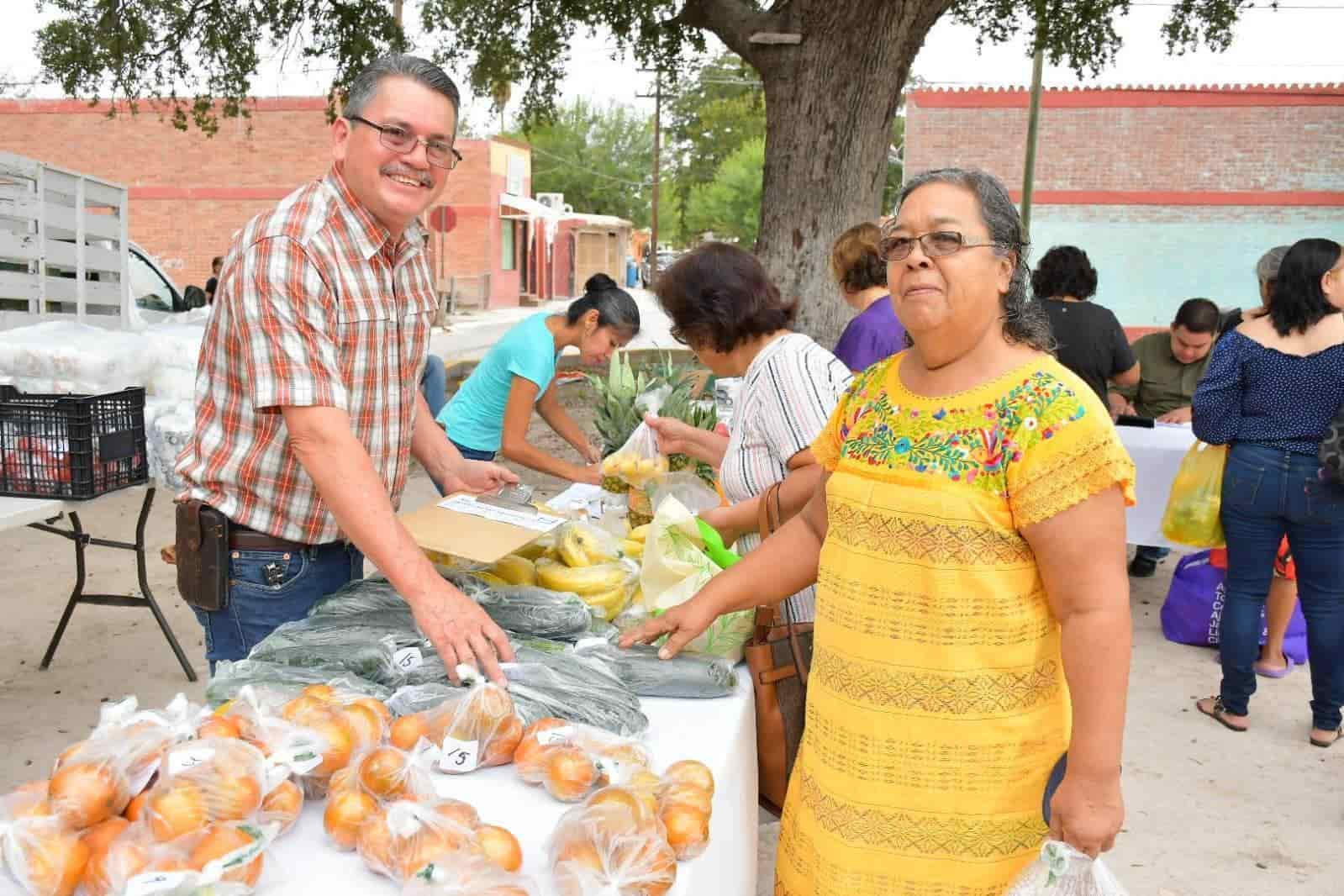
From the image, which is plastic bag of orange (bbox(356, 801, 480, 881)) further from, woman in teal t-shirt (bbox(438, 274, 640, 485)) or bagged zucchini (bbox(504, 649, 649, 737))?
woman in teal t-shirt (bbox(438, 274, 640, 485))

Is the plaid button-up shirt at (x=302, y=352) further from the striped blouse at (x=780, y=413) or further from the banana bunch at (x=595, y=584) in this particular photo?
the striped blouse at (x=780, y=413)

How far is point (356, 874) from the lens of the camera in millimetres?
1421

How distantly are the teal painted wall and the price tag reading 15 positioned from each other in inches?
825

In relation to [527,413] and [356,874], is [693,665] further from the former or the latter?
[527,413]

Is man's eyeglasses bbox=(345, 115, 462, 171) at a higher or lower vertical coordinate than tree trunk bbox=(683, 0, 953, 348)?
lower

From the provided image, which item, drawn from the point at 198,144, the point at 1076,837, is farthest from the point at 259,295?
the point at 198,144

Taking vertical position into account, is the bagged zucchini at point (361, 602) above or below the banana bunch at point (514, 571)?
above

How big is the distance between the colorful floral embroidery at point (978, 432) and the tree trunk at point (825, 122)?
679 centimetres

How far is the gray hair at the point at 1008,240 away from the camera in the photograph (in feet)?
5.67

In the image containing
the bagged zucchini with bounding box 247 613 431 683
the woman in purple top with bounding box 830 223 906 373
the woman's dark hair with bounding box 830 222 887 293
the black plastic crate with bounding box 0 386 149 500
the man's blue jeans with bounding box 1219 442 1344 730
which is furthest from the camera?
the woman's dark hair with bounding box 830 222 887 293

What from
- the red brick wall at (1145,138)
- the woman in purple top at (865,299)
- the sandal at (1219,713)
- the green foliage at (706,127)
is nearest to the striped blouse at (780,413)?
the woman in purple top at (865,299)

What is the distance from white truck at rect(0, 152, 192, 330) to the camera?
6.66 m

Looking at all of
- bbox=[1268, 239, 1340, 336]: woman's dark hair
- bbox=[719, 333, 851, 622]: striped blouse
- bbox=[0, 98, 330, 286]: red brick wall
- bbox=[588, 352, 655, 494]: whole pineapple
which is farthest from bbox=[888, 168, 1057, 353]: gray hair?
bbox=[0, 98, 330, 286]: red brick wall

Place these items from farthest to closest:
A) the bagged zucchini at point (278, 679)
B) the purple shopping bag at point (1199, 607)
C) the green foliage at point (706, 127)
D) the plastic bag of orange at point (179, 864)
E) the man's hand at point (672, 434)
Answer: the green foliage at point (706, 127), the purple shopping bag at point (1199, 607), the man's hand at point (672, 434), the bagged zucchini at point (278, 679), the plastic bag of orange at point (179, 864)
